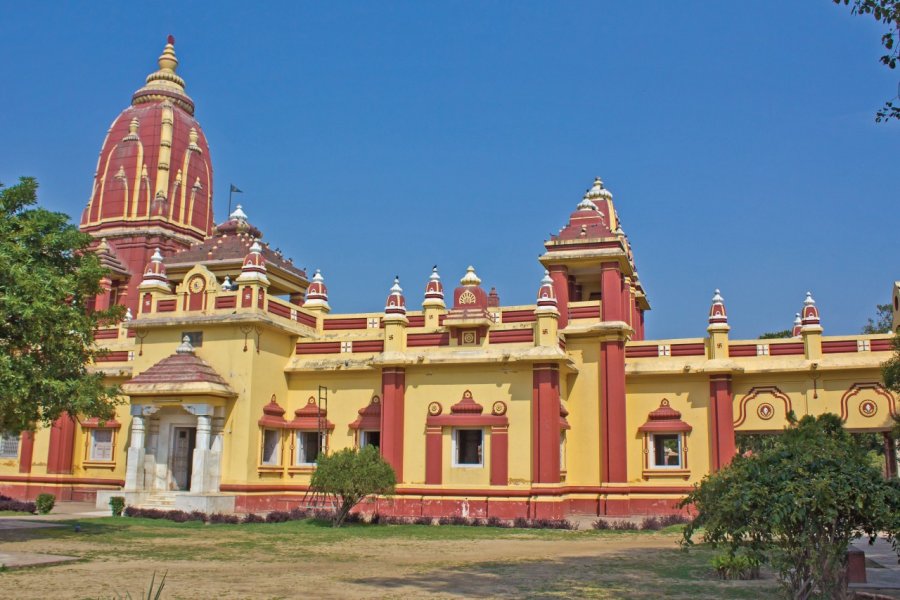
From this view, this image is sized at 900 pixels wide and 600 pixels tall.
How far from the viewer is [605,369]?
93.5 ft

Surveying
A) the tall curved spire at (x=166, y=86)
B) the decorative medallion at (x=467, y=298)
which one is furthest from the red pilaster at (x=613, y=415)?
the tall curved spire at (x=166, y=86)

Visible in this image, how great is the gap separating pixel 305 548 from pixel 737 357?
635 inches

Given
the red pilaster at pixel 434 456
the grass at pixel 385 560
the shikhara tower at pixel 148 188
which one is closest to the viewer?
the grass at pixel 385 560

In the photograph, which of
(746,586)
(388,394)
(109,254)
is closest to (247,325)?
(388,394)

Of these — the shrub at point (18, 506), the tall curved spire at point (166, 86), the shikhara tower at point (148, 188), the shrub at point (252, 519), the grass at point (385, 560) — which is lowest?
the grass at point (385, 560)

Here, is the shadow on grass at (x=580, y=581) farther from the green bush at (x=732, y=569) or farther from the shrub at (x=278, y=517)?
the shrub at (x=278, y=517)

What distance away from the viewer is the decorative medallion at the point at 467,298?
28.0 m

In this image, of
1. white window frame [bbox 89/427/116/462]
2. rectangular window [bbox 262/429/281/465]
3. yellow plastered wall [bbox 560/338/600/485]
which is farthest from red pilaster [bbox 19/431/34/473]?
yellow plastered wall [bbox 560/338/600/485]

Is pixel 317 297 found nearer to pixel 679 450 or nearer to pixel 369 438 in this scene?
pixel 369 438

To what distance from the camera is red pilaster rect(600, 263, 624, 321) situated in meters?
28.7

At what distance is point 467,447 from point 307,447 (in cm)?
568

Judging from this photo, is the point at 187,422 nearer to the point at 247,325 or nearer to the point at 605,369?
the point at 247,325

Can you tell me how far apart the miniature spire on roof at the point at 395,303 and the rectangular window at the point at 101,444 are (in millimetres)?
10847

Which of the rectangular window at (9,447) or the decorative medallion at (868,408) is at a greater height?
the decorative medallion at (868,408)
